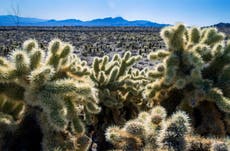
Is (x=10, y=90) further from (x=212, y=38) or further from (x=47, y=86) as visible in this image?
(x=212, y=38)

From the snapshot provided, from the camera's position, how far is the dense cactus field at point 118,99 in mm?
3721

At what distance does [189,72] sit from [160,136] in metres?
2.14

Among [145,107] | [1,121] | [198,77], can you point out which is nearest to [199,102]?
[198,77]

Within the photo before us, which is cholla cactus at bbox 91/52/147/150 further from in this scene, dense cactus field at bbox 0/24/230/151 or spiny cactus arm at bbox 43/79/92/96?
spiny cactus arm at bbox 43/79/92/96

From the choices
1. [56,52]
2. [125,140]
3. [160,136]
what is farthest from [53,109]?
[160,136]

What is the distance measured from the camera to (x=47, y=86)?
394 cm

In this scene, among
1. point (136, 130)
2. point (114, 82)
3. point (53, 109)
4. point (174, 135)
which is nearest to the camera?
point (174, 135)

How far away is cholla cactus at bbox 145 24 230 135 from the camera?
5258mm

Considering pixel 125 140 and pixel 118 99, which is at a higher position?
pixel 125 140

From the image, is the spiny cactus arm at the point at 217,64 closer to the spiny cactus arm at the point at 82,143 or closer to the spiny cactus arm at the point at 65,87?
the spiny cactus arm at the point at 82,143

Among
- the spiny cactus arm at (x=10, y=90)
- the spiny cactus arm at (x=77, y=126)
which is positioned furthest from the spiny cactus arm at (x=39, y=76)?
the spiny cactus arm at (x=77, y=126)

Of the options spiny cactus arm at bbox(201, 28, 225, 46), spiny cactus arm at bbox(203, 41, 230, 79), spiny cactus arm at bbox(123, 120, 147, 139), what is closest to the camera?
spiny cactus arm at bbox(123, 120, 147, 139)

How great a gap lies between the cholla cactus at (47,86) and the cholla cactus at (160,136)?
1.68ft

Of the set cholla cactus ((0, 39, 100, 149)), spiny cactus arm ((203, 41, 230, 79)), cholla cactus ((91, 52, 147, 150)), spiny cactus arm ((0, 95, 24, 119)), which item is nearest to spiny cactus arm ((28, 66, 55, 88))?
cholla cactus ((0, 39, 100, 149))
